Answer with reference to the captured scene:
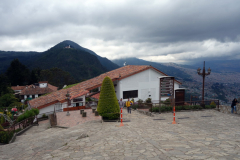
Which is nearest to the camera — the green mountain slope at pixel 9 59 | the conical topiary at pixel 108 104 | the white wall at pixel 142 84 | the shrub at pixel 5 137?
the shrub at pixel 5 137

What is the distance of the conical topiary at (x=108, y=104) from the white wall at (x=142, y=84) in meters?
9.00

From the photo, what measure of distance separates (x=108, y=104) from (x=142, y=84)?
37.3 ft

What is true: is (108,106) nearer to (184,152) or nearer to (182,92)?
(184,152)

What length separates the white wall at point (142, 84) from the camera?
2031 cm

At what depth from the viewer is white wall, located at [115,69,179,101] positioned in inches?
800

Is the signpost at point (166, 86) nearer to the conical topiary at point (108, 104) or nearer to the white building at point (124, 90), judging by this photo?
the white building at point (124, 90)

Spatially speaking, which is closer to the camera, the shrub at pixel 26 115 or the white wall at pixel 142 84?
the shrub at pixel 26 115

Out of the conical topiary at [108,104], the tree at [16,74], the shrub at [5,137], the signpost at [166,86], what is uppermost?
the tree at [16,74]

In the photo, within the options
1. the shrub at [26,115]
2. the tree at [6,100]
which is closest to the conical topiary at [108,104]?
the shrub at [26,115]

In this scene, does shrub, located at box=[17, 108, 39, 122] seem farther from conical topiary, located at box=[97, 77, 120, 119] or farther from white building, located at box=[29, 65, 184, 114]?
conical topiary, located at box=[97, 77, 120, 119]

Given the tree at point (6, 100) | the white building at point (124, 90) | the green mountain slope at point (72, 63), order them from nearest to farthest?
1. the white building at point (124, 90)
2. the tree at point (6, 100)
3. the green mountain slope at point (72, 63)

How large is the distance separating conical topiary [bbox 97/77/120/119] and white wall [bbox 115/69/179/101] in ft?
29.5

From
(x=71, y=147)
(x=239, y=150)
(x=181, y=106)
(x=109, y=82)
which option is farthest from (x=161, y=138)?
(x=181, y=106)

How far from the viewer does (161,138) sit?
263 inches
